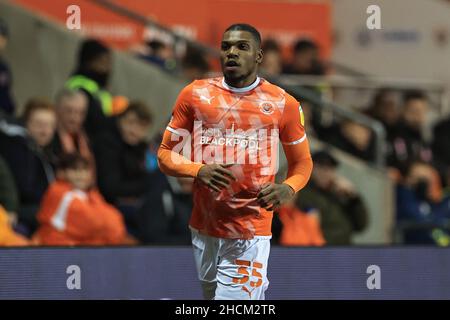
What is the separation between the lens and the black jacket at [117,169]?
11352 mm

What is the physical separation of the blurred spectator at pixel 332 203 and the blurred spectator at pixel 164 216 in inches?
48.7

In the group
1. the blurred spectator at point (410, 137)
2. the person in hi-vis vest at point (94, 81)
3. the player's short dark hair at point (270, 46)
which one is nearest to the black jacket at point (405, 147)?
the blurred spectator at point (410, 137)

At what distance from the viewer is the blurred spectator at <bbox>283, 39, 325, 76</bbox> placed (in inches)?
563

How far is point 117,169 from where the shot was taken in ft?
37.6

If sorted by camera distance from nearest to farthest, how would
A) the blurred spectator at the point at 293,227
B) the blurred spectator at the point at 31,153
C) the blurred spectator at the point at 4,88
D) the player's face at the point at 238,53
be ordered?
1. the player's face at the point at 238,53
2. the blurred spectator at the point at 31,153
3. the blurred spectator at the point at 293,227
4. the blurred spectator at the point at 4,88

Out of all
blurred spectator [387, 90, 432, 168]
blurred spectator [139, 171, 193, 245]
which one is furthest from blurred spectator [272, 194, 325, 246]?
blurred spectator [387, 90, 432, 168]

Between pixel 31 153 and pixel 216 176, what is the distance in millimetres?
4425

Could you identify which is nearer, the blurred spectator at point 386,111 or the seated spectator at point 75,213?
the seated spectator at point 75,213

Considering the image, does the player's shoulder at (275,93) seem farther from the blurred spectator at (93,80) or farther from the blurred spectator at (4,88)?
the blurred spectator at (4,88)

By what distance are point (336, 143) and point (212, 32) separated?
2912 mm

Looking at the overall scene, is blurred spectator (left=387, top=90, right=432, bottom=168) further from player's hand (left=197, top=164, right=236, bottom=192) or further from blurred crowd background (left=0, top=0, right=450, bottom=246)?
player's hand (left=197, top=164, right=236, bottom=192)

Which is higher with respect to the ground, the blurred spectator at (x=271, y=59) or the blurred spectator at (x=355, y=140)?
the blurred spectator at (x=271, y=59)

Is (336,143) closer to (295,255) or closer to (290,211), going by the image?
(290,211)

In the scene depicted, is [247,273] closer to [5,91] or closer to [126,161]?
[126,161]
